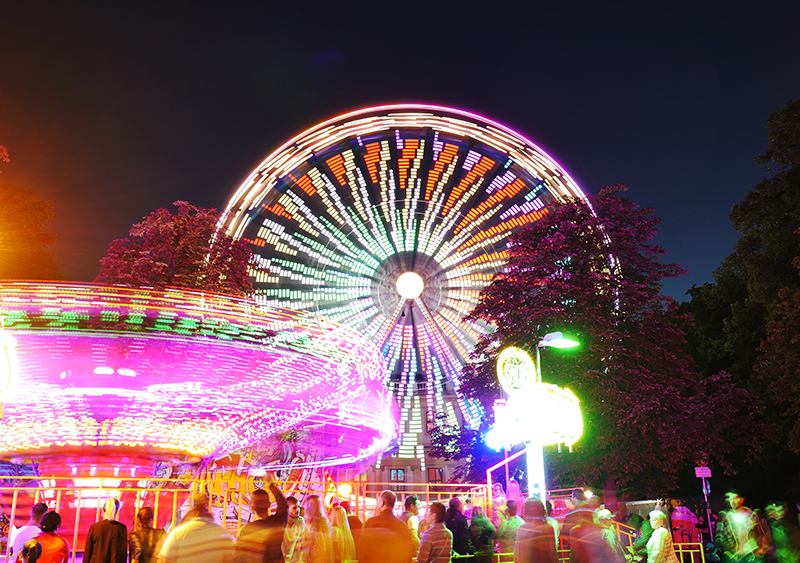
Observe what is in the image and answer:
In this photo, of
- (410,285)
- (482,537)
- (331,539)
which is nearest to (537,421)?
(482,537)

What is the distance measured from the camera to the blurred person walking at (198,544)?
4.11 meters

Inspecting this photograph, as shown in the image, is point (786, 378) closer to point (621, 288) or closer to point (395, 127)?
point (621, 288)

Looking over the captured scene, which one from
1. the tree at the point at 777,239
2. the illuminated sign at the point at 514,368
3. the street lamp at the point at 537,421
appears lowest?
the street lamp at the point at 537,421

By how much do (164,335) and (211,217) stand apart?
11.4 meters

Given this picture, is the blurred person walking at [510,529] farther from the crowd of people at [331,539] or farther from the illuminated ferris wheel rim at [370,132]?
the illuminated ferris wheel rim at [370,132]

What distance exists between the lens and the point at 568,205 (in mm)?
21297

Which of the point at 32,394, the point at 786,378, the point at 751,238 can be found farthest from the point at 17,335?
the point at 751,238

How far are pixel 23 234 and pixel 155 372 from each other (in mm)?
20769

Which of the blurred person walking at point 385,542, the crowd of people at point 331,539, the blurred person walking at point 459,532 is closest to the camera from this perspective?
the crowd of people at point 331,539

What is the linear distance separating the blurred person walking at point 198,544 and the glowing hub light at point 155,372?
752 centimetres

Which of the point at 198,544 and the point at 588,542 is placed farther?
the point at 588,542

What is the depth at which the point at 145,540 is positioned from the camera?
620 centimetres

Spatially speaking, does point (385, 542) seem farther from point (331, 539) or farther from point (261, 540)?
point (261, 540)

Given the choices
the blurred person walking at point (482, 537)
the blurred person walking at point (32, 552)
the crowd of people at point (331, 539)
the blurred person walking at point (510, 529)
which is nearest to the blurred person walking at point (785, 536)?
the crowd of people at point (331, 539)
